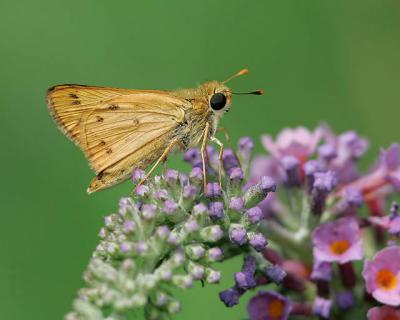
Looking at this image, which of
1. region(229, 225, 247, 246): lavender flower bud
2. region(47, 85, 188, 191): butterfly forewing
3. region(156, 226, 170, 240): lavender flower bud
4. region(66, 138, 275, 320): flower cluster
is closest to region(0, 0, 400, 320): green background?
region(47, 85, 188, 191): butterfly forewing

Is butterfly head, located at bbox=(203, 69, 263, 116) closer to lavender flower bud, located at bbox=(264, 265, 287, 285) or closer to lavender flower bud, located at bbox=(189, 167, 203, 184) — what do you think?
lavender flower bud, located at bbox=(189, 167, 203, 184)

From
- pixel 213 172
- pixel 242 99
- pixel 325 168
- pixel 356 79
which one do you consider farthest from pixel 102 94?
pixel 356 79

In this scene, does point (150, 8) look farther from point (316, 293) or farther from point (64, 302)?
point (316, 293)

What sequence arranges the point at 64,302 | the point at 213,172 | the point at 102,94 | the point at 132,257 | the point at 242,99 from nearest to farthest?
the point at 132,257 → the point at 213,172 → the point at 102,94 → the point at 64,302 → the point at 242,99

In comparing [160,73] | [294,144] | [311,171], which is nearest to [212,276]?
[311,171]

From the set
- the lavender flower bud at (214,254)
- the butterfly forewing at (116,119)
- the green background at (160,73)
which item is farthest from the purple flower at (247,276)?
the green background at (160,73)

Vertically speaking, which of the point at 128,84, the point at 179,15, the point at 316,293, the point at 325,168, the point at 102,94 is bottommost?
the point at 316,293

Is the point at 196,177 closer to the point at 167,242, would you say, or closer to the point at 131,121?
the point at 167,242

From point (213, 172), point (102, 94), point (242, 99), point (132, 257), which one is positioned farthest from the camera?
point (242, 99)
